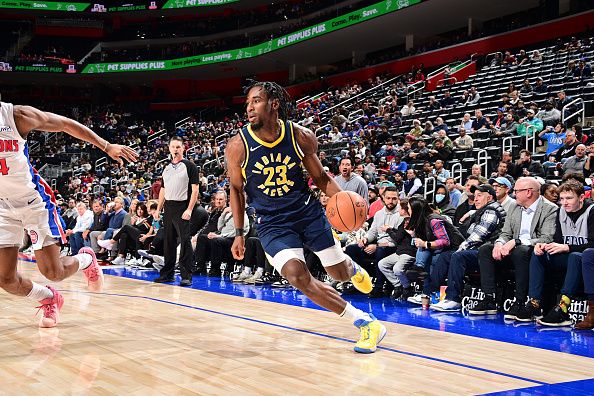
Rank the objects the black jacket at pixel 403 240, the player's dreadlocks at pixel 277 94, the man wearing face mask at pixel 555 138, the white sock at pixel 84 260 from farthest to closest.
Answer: the man wearing face mask at pixel 555 138, the black jacket at pixel 403 240, the white sock at pixel 84 260, the player's dreadlocks at pixel 277 94

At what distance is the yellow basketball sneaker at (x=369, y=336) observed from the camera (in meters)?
4.03

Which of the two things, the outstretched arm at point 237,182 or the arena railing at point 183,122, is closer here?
the outstretched arm at point 237,182

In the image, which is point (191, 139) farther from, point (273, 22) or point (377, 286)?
point (377, 286)

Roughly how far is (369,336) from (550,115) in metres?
9.03

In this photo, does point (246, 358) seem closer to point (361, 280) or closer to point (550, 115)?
point (361, 280)

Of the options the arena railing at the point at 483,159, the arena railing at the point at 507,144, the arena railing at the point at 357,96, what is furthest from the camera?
the arena railing at the point at 357,96

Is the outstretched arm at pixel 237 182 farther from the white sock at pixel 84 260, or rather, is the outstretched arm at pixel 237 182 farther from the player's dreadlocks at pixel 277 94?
the white sock at pixel 84 260

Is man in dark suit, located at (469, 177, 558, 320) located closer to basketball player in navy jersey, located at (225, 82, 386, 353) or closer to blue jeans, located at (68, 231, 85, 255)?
basketball player in navy jersey, located at (225, 82, 386, 353)

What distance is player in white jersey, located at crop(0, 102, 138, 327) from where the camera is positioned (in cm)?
431

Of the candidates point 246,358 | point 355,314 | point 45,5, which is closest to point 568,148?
point 355,314

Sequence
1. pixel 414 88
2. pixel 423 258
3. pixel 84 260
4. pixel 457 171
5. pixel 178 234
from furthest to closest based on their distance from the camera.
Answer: pixel 414 88, pixel 457 171, pixel 178 234, pixel 423 258, pixel 84 260

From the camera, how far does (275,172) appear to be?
428cm

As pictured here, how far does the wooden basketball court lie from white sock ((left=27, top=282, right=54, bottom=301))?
243 mm

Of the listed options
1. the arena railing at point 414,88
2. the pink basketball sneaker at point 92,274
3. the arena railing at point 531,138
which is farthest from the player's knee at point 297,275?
the arena railing at point 414,88
